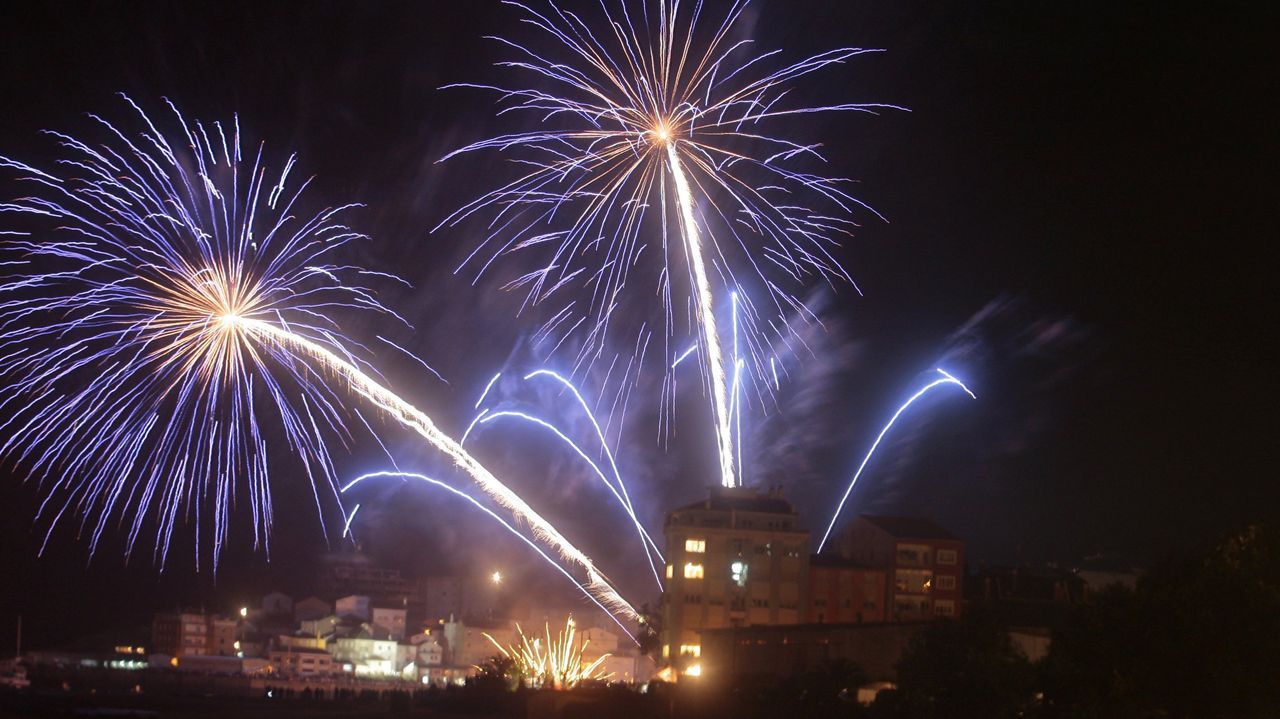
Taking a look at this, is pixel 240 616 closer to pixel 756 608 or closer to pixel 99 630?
pixel 99 630

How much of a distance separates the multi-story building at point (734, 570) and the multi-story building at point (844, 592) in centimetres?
81

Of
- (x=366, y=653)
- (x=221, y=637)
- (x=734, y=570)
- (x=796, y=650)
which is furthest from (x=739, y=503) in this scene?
(x=221, y=637)

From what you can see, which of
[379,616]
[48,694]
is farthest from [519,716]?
[379,616]

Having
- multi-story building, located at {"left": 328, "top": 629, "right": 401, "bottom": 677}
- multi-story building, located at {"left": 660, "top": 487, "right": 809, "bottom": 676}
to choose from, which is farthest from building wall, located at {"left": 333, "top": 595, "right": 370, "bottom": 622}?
multi-story building, located at {"left": 660, "top": 487, "right": 809, "bottom": 676}

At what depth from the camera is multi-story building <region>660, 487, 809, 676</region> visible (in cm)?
5384

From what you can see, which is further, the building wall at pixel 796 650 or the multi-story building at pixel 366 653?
the multi-story building at pixel 366 653

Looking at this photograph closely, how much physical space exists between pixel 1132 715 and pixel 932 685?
7.71 m

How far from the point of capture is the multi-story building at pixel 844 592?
180 feet

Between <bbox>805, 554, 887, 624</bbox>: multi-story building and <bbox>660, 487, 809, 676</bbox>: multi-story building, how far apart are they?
808mm

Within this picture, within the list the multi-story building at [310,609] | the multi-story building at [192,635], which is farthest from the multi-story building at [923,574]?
the multi-story building at [310,609]

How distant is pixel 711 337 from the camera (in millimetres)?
37406

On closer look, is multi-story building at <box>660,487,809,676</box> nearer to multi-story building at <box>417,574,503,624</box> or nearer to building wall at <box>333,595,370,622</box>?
multi-story building at <box>417,574,503,624</box>

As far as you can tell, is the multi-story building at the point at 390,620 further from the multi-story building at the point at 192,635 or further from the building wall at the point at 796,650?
the building wall at the point at 796,650

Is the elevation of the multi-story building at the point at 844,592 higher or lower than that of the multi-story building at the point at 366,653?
higher
